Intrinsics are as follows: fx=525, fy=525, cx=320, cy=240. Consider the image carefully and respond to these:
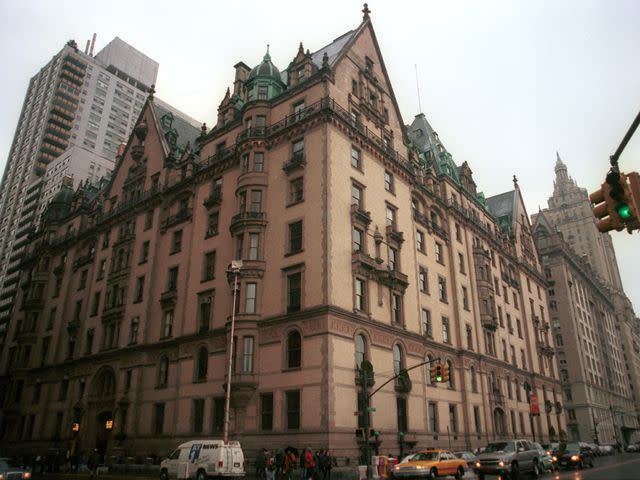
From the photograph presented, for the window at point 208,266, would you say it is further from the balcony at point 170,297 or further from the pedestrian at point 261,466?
the pedestrian at point 261,466

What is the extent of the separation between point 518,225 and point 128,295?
5597 centimetres

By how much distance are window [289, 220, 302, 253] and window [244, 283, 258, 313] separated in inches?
155

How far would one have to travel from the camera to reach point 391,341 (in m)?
40.6

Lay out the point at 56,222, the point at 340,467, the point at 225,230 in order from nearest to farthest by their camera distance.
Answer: the point at 340,467 → the point at 225,230 → the point at 56,222

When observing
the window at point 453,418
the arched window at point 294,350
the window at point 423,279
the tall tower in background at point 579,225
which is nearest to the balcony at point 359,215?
the window at point 423,279

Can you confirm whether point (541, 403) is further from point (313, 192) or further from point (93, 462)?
point (93, 462)

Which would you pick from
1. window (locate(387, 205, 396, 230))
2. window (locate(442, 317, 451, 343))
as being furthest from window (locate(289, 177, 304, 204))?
window (locate(442, 317, 451, 343))

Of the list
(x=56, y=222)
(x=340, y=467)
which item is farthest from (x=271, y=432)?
(x=56, y=222)

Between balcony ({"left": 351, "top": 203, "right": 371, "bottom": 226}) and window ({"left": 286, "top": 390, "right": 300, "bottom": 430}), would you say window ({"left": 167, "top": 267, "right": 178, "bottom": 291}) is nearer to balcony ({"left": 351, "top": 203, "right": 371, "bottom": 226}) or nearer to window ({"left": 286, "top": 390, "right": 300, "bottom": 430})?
window ({"left": 286, "top": 390, "right": 300, "bottom": 430})

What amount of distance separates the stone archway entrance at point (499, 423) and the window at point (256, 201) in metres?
33.0

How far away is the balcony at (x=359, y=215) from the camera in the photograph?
40406mm

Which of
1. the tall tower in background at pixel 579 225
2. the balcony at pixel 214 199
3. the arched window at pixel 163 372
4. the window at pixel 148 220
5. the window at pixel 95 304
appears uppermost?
the tall tower in background at pixel 579 225

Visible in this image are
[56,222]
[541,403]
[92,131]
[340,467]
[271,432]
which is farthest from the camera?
[92,131]

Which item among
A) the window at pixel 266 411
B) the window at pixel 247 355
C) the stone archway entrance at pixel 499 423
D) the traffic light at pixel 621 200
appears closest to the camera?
the traffic light at pixel 621 200
